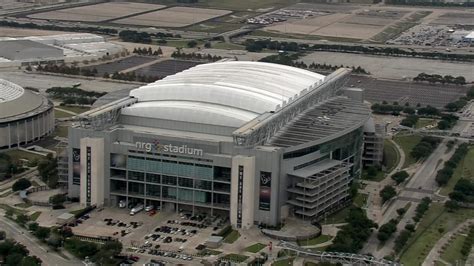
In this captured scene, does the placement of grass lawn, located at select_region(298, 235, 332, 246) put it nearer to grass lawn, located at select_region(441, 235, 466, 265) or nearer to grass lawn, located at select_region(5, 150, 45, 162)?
grass lawn, located at select_region(441, 235, 466, 265)

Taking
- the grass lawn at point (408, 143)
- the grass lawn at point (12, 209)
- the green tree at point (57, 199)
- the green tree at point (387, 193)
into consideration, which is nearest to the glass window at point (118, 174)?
the green tree at point (57, 199)

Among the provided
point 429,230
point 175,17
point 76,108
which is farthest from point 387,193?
point 175,17

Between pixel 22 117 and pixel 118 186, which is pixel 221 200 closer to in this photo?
pixel 118 186

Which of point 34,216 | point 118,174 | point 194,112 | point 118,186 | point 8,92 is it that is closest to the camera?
point 34,216

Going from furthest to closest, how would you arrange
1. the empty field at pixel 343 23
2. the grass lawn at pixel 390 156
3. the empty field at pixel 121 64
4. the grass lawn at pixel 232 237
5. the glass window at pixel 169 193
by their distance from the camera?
the empty field at pixel 343 23 < the empty field at pixel 121 64 < the grass lawn at pixel 390 156 < the glass window at pixel 169 193 < the grass lawn at pixel 232 237

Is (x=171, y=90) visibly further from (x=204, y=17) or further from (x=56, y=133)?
(x=204, y=17)

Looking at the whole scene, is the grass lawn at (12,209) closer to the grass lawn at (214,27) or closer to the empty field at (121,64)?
the empty field at (121,64)
